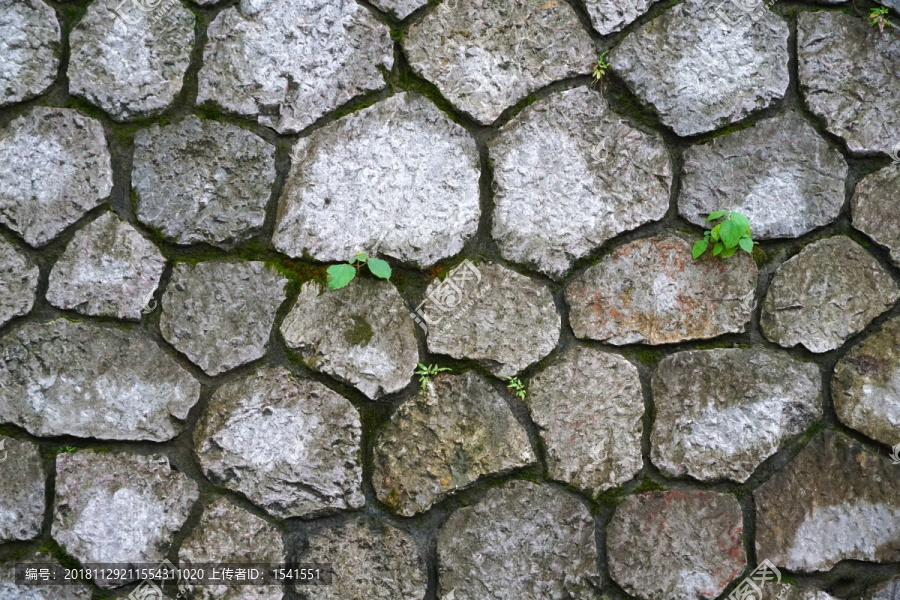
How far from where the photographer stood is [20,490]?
72.1 inches

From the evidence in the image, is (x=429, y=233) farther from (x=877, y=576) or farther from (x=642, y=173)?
(x=877, y=576)

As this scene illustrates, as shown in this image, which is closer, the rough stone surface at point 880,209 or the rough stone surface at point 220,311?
the rough stone surface at point 220,311

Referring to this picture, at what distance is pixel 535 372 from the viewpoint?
201cm

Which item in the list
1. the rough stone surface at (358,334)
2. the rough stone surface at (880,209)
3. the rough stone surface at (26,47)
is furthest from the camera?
the rough stone surface at (880,209)

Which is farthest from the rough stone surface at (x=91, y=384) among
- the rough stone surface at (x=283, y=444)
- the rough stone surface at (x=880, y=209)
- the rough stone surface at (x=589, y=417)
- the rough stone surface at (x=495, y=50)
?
the rough stone surface at (x=880, y=209)

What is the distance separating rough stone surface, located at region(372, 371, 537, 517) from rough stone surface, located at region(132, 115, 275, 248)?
0.69 m

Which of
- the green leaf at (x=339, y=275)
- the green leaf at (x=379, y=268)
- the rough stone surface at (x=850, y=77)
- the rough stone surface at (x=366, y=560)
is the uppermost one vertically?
the rough stone surface at (x=850, y=77)

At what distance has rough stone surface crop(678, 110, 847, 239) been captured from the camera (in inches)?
79.8

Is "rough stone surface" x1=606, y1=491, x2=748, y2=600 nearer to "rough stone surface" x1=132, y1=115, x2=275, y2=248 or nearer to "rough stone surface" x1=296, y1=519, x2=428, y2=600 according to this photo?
"rough stone surface" x1=296, y1=519, x2=428, y2=600

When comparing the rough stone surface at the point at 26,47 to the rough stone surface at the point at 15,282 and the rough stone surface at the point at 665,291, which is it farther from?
the rough stone surface at the point at 665,291

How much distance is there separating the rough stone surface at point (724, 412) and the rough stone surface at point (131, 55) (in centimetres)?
163

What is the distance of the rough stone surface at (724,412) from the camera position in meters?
2.02

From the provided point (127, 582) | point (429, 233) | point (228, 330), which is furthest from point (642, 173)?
point (127, 582)

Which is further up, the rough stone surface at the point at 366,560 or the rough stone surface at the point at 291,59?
the rough stone surface at the point at 291,59
